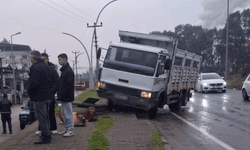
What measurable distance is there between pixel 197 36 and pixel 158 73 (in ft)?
188

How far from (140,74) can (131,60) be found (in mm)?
712

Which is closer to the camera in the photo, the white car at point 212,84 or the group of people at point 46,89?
the group of people at point 46,89

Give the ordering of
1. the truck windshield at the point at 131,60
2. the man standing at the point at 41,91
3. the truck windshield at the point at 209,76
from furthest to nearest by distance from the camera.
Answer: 1. the truck windshield at the point at 209,76
2. the truck windshield at the point at 131,60
3. the man standing at the point at 41,91

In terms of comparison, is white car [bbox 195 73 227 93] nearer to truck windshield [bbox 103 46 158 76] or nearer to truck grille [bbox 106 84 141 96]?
truck windshield [bbox 103 46 158 76]

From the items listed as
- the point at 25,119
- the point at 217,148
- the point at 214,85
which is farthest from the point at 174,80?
the point at 214,85

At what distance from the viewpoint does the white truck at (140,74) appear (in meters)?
9.47

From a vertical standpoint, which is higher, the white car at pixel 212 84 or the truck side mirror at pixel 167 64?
the truck side mirror at pixel 167 64

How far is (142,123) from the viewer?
8.40 metres

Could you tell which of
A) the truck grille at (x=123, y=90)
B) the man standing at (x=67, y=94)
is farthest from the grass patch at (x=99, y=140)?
the truck grille at (x=123, y=90)

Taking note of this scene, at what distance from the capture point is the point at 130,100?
9.49 metres

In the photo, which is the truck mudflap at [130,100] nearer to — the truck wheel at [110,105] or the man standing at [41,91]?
the truck wheel at [110,105]

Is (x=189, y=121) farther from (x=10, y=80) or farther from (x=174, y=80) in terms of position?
(x=10, y=80)

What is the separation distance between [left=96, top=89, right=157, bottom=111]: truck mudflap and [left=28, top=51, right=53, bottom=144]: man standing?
3801mm

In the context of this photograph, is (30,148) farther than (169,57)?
No
